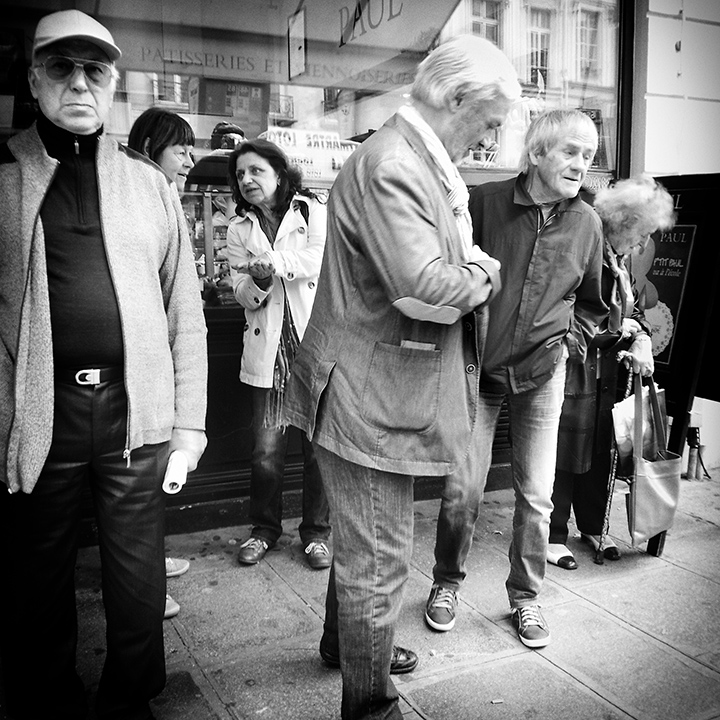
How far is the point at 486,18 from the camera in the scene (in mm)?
5094

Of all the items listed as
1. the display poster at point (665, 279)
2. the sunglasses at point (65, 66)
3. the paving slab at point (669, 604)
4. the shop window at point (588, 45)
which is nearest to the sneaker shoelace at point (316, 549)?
the paving slab at point (669, 604)

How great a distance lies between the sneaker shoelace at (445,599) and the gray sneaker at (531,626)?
0.27m

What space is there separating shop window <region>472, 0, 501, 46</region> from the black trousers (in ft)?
12.5

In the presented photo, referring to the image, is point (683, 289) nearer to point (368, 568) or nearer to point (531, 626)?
point (531, 626)

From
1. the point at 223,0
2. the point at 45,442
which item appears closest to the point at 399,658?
the point at 45,442

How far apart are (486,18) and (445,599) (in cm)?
368

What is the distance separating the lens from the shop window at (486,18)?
5.08m

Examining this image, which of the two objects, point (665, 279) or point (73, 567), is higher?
point (665, 279)

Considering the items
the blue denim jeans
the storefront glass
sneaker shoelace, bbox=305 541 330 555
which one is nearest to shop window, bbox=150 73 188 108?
the storefront glass

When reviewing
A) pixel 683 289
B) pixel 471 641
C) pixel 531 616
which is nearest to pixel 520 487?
pixel 531 616

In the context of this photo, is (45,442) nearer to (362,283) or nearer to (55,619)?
(55,619)

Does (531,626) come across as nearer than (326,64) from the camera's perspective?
Yes

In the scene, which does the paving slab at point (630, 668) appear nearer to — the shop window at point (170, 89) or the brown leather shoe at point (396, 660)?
the brown leather shoe at point (396, 660)

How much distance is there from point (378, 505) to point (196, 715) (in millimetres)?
1075
